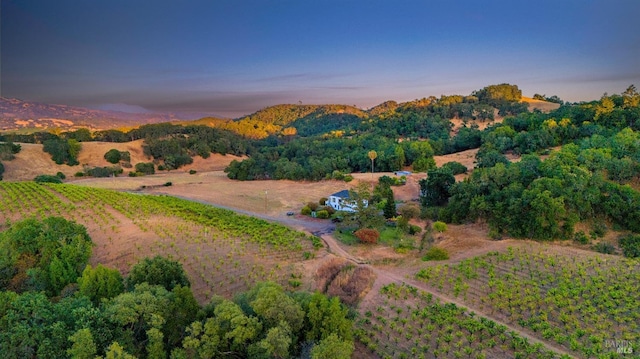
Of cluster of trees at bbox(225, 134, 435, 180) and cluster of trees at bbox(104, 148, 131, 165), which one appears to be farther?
cluster of trees at bbox(104, 148, 131, 165)

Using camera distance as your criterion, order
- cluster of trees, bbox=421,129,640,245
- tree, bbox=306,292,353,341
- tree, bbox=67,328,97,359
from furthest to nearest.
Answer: cluster of trees, bbox=421,129,640,245
tree, bbox=306,292,353,341
tree, bbox=67,328,97,359

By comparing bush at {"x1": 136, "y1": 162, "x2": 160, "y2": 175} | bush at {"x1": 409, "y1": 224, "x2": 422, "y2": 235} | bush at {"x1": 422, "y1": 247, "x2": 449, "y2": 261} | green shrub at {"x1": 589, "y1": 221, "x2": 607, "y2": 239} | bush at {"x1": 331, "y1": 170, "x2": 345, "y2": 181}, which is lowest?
bush at {"x1": 136, "y1": 162, "x2": 160, "y2": 175}

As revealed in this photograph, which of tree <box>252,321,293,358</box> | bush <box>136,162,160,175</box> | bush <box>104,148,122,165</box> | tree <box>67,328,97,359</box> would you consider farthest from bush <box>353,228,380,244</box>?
bush <box>104,148,122,165</box>

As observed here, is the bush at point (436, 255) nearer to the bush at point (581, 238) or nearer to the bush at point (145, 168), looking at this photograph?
the bush at point (581, 238)

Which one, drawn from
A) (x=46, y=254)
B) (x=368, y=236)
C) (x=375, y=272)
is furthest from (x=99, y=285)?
(x=368, y=236)

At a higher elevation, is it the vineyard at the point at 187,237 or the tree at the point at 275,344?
the tree at the point at 275,344

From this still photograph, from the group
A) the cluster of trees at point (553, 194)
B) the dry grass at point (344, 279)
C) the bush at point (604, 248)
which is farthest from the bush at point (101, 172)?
the bush at point (604, 248)

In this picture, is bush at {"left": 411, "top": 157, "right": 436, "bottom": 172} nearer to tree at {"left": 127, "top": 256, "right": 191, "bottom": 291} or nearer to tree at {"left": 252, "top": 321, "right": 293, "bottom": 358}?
tree at {"left": 127, "top": 256, "right": 191, "bottom": 291}
